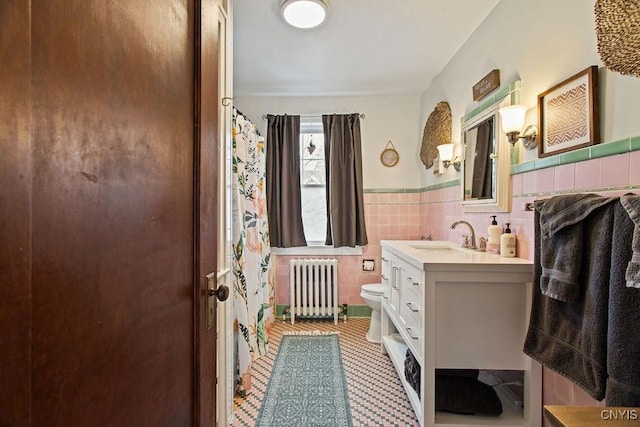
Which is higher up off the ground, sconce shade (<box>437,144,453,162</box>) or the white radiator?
sconce shade (<box>437,144,453,162</box>)

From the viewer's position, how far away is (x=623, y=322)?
1.00 metres

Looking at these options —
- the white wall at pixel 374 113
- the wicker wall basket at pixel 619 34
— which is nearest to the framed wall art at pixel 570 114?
the wicker wall basket at pixel 619 34

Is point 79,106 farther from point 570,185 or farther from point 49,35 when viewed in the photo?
point 570,185

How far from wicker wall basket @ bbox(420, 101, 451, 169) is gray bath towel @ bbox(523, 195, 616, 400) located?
1.50m

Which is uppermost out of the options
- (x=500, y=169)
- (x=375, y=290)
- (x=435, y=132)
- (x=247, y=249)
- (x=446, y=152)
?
(x=435, y=132)

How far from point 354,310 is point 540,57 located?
8.83 ft

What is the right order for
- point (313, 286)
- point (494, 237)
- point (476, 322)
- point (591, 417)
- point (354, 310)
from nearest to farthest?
1. point (591, 417)
2. point (476, 322)
3. point (494, 237)
4. point (313, 286)
5. point (354, 310)

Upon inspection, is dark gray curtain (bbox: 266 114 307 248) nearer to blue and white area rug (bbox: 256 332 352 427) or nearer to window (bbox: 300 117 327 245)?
window (bbox: 300 117 327 245)

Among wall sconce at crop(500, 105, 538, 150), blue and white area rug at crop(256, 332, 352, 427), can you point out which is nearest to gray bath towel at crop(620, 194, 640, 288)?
wall sconce at crop(500, 105, 538, 150)

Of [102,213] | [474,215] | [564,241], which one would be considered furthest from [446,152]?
[102,213]

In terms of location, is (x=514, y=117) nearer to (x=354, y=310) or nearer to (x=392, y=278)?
(x=392, y=278)

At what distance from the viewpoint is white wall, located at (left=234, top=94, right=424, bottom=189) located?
3.48 meters

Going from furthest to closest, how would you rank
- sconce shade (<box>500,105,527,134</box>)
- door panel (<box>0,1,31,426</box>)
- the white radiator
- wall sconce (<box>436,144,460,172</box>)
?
the white radiator
wall sconce (<box>436,144,460,172</box>)
sconce shade (<box>500,105,527,134</box>)
door panel (<box>0,1,31,426</box>)

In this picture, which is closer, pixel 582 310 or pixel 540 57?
pixel 582 310
